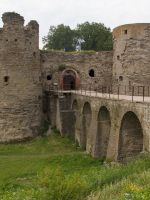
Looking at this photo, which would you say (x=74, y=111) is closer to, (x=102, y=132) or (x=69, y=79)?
(x=69, y=79)

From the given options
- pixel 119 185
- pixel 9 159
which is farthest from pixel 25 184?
pixel 119 185

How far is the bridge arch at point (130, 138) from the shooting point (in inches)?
665

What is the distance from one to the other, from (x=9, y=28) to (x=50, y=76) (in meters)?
5.21

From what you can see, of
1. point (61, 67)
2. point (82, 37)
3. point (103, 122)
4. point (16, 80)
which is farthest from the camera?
point (82, 37)

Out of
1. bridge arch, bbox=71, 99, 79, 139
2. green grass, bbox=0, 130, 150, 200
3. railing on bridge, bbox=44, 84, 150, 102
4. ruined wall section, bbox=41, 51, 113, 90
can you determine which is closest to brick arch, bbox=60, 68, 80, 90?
ruined wall section, bbox=41, 51, 113, 90

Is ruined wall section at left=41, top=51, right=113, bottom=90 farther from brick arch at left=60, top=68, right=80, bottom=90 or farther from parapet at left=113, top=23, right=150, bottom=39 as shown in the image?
parapet at left=113, top=23, right=150, bottom=39

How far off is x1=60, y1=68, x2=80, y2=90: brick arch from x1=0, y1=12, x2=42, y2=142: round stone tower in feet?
13.4

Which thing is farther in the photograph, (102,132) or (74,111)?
(74,111)

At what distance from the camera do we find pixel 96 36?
4022cm

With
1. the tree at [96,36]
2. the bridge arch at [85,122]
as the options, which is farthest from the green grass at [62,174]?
the tree at [96,36]

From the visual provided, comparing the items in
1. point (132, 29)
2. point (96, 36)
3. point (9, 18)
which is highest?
point (96, 36)

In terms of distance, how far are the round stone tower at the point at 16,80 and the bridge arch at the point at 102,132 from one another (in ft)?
17.7

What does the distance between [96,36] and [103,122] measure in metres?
21.7

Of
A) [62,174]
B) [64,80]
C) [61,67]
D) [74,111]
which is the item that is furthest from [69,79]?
[62,174]
